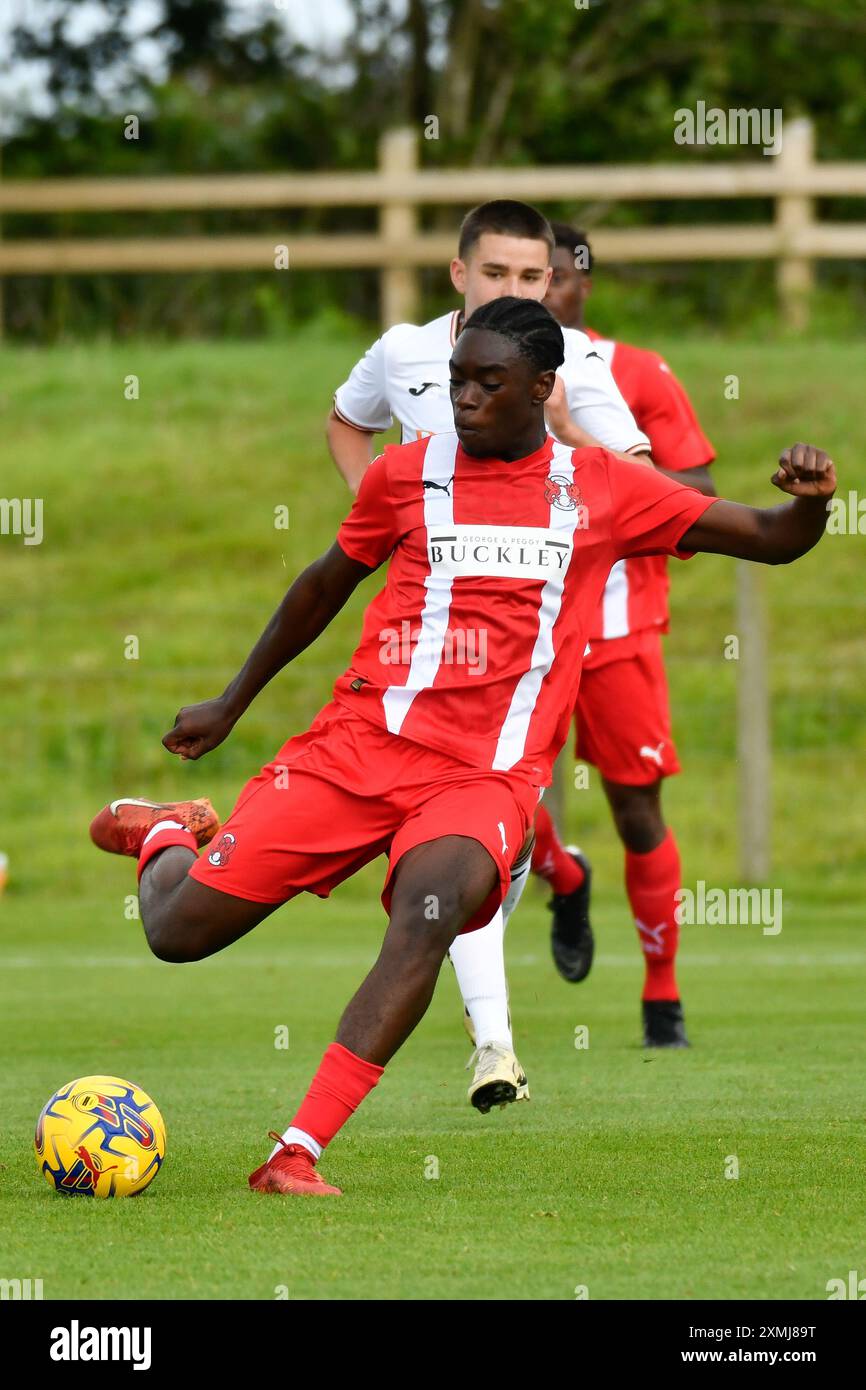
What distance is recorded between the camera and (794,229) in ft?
67.4

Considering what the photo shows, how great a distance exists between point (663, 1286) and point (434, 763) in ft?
5.34

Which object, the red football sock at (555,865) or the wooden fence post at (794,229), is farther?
the wooden fence post at (794,229)

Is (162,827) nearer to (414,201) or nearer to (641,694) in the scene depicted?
(641,694)

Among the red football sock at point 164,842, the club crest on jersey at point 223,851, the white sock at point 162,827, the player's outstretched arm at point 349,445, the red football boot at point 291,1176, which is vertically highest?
the player's outstretched arm at point 349,445

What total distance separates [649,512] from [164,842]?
1.58m

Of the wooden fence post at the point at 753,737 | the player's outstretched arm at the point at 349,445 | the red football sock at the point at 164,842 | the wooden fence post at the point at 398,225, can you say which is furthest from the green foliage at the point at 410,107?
the red football sock at the point at 164,842

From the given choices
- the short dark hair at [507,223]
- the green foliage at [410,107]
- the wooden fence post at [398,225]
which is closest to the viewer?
the short dark hair at [507,223]

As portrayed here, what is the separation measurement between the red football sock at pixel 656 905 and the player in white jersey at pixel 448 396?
3.77 feet

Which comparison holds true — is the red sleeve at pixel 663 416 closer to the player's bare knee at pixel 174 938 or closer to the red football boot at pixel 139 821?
the red football boot at pixel 139 821

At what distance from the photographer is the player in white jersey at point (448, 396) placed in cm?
615

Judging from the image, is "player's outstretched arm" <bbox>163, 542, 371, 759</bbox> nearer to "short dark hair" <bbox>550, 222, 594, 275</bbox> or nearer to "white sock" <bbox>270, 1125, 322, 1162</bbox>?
"white sock" <bbox>270, 1125, 322, 1162</bbox>

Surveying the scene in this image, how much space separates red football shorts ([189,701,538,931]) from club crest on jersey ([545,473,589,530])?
2.23ft

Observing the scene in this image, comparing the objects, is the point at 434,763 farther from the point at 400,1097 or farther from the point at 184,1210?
the point at 400,1097
